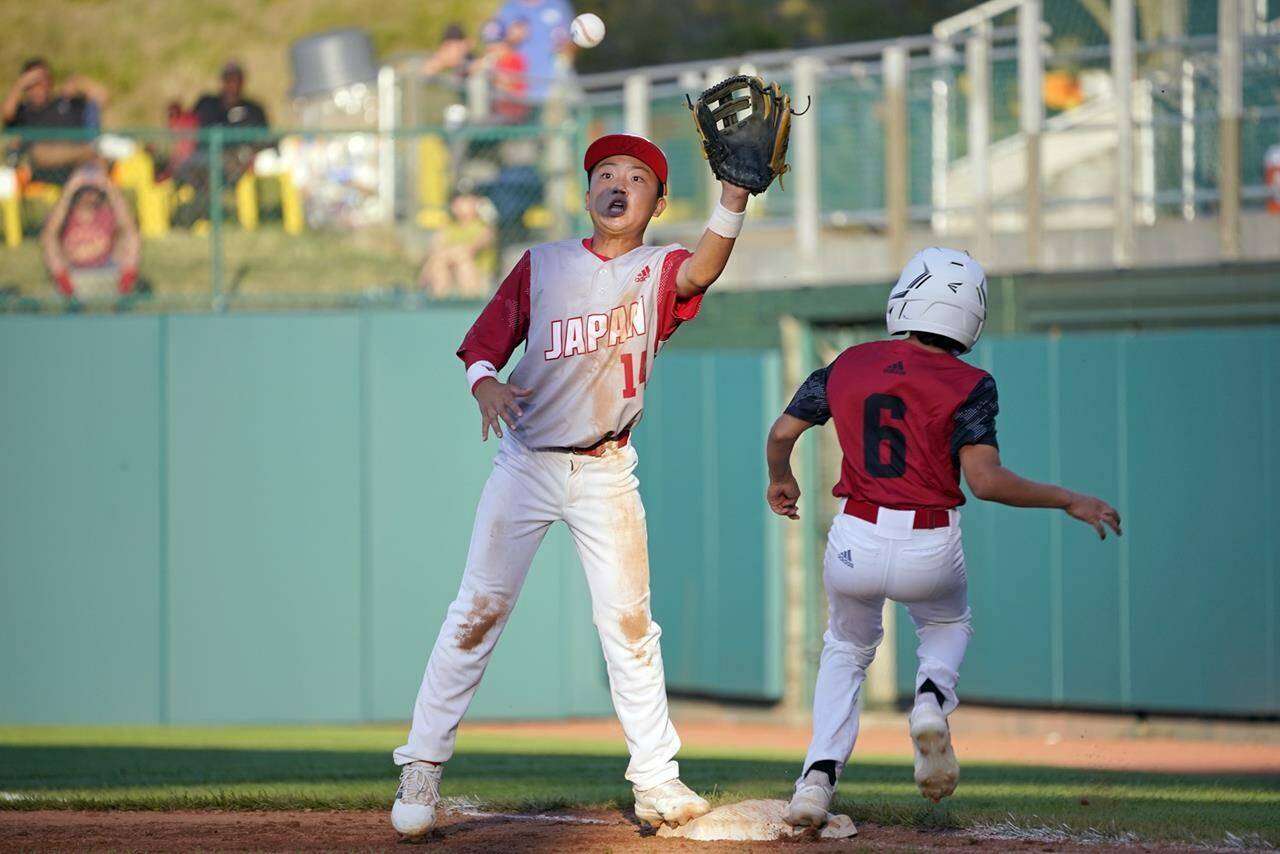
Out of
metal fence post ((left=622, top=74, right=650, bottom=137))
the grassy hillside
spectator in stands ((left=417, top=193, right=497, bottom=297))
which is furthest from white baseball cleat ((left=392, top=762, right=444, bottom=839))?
the grassy hillside

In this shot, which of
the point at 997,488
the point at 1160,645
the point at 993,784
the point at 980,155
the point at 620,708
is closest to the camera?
the point at 997,488

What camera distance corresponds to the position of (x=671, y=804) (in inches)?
227

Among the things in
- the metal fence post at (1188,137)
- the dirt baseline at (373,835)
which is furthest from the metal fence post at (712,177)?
the dirt baseline at (373,835)

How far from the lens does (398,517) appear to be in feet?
41.7

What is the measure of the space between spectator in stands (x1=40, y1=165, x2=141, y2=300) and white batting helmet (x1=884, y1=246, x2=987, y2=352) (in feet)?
28.8

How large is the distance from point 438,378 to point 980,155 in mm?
4064

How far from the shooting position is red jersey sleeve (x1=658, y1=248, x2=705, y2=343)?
581cm

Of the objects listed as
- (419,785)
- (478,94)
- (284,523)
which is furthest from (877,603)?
(478,94)

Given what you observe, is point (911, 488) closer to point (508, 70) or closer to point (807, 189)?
point (807, 189)

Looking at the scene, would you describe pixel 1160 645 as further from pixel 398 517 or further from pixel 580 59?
pixel 580 59

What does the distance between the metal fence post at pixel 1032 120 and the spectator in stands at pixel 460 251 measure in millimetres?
3960

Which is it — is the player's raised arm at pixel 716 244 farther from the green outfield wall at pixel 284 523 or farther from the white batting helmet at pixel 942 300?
the green outfield wall at pixel 284 523

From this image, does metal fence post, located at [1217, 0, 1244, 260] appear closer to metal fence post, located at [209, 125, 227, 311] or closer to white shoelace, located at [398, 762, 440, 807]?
metal fence post, located at [209, 125, 227, 311]

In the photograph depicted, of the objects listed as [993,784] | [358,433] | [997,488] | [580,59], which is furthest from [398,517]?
[580,59]
